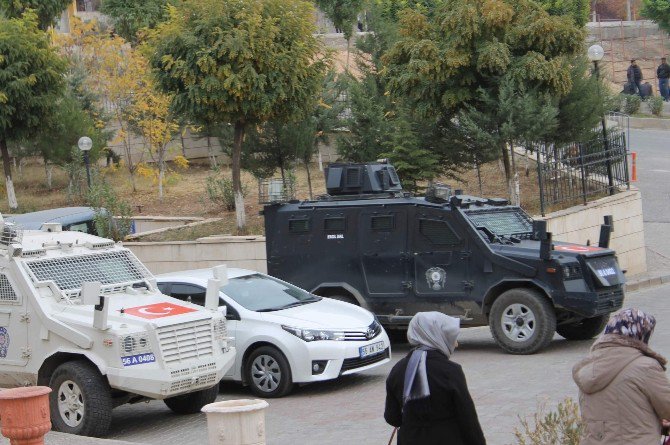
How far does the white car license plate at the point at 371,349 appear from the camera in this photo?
12852mm

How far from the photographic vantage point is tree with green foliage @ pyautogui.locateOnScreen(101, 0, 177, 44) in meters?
42.3

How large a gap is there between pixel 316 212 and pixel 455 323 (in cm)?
988

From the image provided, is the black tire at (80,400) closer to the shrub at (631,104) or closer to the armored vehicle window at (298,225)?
the armored vehicle window at (298,225)

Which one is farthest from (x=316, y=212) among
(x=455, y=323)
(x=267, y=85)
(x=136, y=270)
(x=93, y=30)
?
(x=93, y=30)

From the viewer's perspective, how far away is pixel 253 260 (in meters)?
20.2

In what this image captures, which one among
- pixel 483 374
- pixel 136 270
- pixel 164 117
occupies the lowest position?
pixel 483 374

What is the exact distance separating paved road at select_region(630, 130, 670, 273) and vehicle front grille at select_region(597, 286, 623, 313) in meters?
8.72

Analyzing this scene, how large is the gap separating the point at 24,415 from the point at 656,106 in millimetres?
37824

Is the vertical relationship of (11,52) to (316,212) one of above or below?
above

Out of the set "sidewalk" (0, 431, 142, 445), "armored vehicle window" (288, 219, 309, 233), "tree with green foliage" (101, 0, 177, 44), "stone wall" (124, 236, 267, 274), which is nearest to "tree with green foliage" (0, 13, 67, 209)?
"stone wall" (124, 236, 267, 274)

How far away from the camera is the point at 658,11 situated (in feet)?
185

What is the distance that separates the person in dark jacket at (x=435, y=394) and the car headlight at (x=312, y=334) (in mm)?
6706

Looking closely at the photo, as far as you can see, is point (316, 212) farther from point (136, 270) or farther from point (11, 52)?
point (11, 52)

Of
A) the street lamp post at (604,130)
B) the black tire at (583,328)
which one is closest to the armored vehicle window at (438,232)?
the black tire at (583,328)
